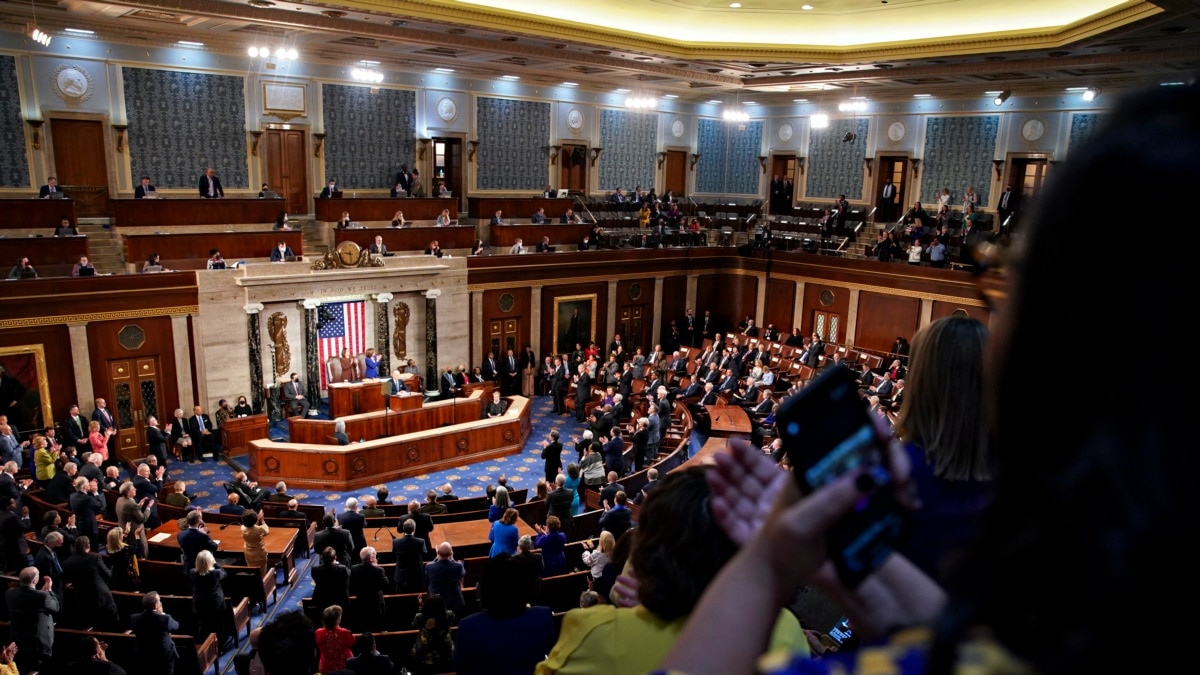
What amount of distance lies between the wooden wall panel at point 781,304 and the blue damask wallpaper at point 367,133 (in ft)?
35.7

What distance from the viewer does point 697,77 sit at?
20.7 m

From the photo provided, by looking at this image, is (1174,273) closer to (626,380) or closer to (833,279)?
(626,380)

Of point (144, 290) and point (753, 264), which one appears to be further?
point (753, 264)

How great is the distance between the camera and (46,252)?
46.0 ft

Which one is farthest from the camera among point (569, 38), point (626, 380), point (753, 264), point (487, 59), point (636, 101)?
point (753, 264)

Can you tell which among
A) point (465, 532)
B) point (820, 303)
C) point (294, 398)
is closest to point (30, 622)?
point (465, 532)

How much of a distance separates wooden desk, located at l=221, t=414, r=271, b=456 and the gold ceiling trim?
7.76 metres

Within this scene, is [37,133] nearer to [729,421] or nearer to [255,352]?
[255,352]

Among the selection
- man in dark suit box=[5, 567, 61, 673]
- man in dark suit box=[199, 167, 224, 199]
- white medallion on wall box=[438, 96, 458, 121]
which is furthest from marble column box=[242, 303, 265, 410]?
man in dark suit box=[5, 567, 61, 673]

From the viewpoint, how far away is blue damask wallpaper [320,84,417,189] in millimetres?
19516

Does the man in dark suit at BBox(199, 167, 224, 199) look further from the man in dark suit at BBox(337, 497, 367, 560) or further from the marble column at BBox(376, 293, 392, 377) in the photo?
the man in dark suit at BBox(337, 497, 367, 560)

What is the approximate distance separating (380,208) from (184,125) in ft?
14.7

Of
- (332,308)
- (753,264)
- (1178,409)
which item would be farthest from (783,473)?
(753,264)

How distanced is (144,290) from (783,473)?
631 inches
